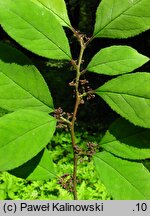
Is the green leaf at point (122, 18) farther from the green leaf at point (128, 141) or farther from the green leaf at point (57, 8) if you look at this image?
the green leaf at point (128, 141)

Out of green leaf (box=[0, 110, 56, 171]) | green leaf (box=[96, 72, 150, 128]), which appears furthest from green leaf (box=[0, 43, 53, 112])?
green leaf (box=[96, 72, 150, 128])

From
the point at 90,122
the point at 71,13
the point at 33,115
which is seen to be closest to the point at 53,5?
the point at 33,115

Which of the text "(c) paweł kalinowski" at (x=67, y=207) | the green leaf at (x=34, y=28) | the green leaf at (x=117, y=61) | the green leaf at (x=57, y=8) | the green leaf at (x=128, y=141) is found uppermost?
the green leaf at (x=57, y=8)

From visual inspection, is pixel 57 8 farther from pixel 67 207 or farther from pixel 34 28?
pixel 67 207

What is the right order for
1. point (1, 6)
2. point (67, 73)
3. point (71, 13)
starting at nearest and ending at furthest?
point (1, 6) < point (67, 73) < point (71, 13)

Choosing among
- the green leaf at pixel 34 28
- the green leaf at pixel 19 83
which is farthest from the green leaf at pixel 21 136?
the green leaf at pixel 34 28

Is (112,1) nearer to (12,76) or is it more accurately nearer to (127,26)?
(127,26)
